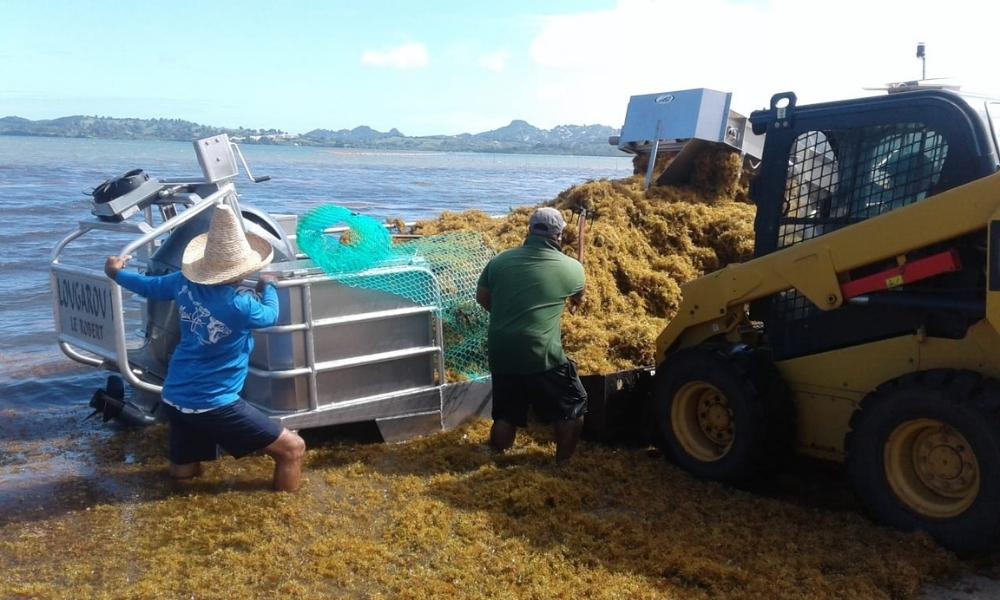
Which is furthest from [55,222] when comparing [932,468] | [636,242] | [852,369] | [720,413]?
[932,468]

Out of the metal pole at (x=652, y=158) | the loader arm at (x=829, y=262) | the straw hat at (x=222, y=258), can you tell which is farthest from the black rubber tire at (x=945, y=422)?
the metal pole at (x=652, y=158)

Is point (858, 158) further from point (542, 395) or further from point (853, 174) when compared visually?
point (542, 395)

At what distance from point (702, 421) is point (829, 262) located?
1.40 metres

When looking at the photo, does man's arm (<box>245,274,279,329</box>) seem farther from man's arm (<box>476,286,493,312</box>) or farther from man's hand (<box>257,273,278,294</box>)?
man's arm (<box>476,286,493,312</box>)

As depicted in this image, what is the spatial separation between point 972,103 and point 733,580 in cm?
263

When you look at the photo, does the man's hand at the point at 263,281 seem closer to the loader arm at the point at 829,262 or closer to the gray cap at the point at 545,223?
the gray cap at the point at 545,223

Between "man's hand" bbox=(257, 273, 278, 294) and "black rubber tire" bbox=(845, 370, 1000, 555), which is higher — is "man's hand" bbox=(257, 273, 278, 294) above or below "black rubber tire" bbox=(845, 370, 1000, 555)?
above

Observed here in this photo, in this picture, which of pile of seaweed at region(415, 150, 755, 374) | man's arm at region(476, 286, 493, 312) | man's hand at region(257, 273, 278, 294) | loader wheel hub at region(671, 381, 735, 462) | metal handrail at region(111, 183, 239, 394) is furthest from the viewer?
pile of seaweed at region(415, 150, 755, 374)

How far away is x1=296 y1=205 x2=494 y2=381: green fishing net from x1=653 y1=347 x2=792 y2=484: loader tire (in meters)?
1.59

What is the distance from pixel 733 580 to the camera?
4199 millimetres

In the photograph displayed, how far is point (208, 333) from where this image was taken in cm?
510

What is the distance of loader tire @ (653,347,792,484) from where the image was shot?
523 cm

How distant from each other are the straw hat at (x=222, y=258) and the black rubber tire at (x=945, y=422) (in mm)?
3393

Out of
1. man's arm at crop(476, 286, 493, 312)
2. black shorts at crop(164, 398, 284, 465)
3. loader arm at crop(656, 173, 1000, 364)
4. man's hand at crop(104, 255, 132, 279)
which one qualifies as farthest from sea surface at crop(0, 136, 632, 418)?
loader arm at crop(656, 173, 1000, 364)
